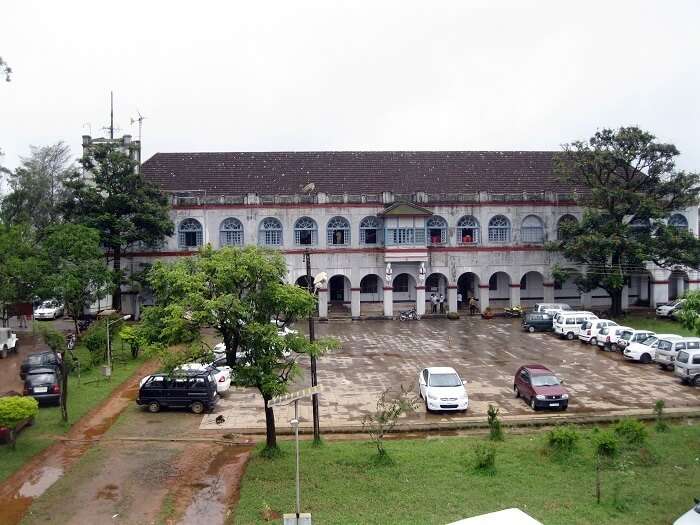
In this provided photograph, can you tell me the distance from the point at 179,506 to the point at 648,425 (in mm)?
12989

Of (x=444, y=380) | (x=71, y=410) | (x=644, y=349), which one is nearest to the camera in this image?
(x=71, y=410)

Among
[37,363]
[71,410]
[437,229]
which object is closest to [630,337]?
[437,229]

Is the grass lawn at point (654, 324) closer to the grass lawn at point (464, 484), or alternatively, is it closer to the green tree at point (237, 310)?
the grass lawn at point (464, 484)

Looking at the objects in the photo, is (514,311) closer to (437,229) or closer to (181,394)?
(437,229)

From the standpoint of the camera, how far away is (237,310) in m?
14.1

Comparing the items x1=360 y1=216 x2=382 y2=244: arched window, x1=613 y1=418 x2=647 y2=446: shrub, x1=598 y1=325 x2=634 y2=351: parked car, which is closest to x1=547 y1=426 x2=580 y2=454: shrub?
x1=613 y1=418 x2=647 y2=446: shrub


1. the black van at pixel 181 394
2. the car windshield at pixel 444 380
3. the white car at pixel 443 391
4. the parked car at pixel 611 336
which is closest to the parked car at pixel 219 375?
the black van at pixel 181 394

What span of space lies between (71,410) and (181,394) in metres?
3.36

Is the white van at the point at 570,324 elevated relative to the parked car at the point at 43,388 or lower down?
elevated

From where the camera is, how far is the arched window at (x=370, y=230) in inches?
1624

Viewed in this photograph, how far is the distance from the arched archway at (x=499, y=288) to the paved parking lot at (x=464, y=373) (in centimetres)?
700

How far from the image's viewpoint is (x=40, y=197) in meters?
48.7

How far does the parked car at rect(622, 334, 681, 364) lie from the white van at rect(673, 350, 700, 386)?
2.99 metres

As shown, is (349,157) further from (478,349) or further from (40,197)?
(40,197)
